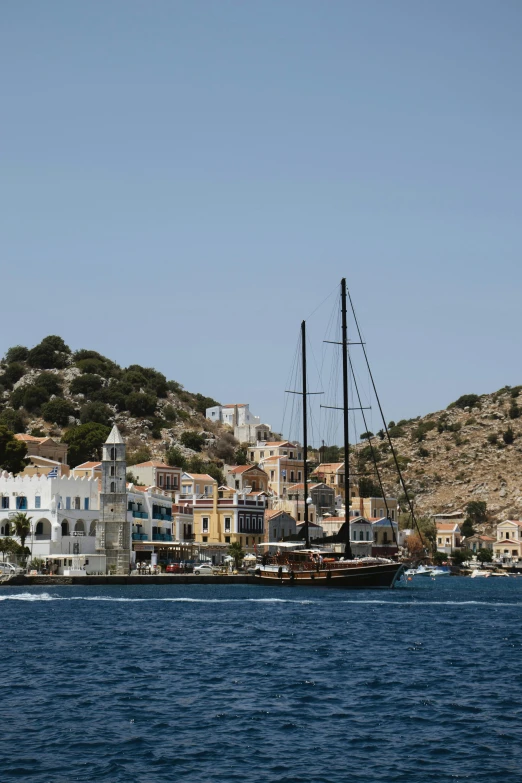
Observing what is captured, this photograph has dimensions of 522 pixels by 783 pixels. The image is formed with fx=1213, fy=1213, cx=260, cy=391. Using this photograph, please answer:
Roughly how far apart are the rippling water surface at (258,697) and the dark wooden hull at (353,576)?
23.5m

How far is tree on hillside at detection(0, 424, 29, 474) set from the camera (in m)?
118

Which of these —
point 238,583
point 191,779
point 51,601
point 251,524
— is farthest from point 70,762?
point 251,524

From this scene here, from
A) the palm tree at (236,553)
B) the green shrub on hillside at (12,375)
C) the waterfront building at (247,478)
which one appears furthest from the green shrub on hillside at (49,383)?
the palm tree at (236,553)

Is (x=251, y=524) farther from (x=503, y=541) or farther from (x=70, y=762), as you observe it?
(x=70, y=762)

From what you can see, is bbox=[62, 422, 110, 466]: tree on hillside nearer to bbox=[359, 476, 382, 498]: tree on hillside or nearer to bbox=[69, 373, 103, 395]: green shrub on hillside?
bbox=[69, 373, 103, 395]: green shrub on hillside

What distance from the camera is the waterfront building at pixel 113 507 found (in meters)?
100

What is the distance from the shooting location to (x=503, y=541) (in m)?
186

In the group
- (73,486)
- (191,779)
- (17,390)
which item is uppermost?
(17,390)

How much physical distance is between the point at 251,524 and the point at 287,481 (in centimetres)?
2710

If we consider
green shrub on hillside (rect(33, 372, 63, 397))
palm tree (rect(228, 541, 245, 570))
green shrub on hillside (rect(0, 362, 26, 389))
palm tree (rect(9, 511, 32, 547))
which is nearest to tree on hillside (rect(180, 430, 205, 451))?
green shrub on hillside (rect(33, 372, 63, 397))

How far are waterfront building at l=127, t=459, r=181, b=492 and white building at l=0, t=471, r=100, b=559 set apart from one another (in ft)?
96.7

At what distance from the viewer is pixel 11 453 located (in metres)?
118

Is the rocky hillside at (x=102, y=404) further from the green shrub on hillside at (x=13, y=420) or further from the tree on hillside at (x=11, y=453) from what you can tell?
the tree on hillside at (x=11, y=453)

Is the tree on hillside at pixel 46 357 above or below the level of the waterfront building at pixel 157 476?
above
